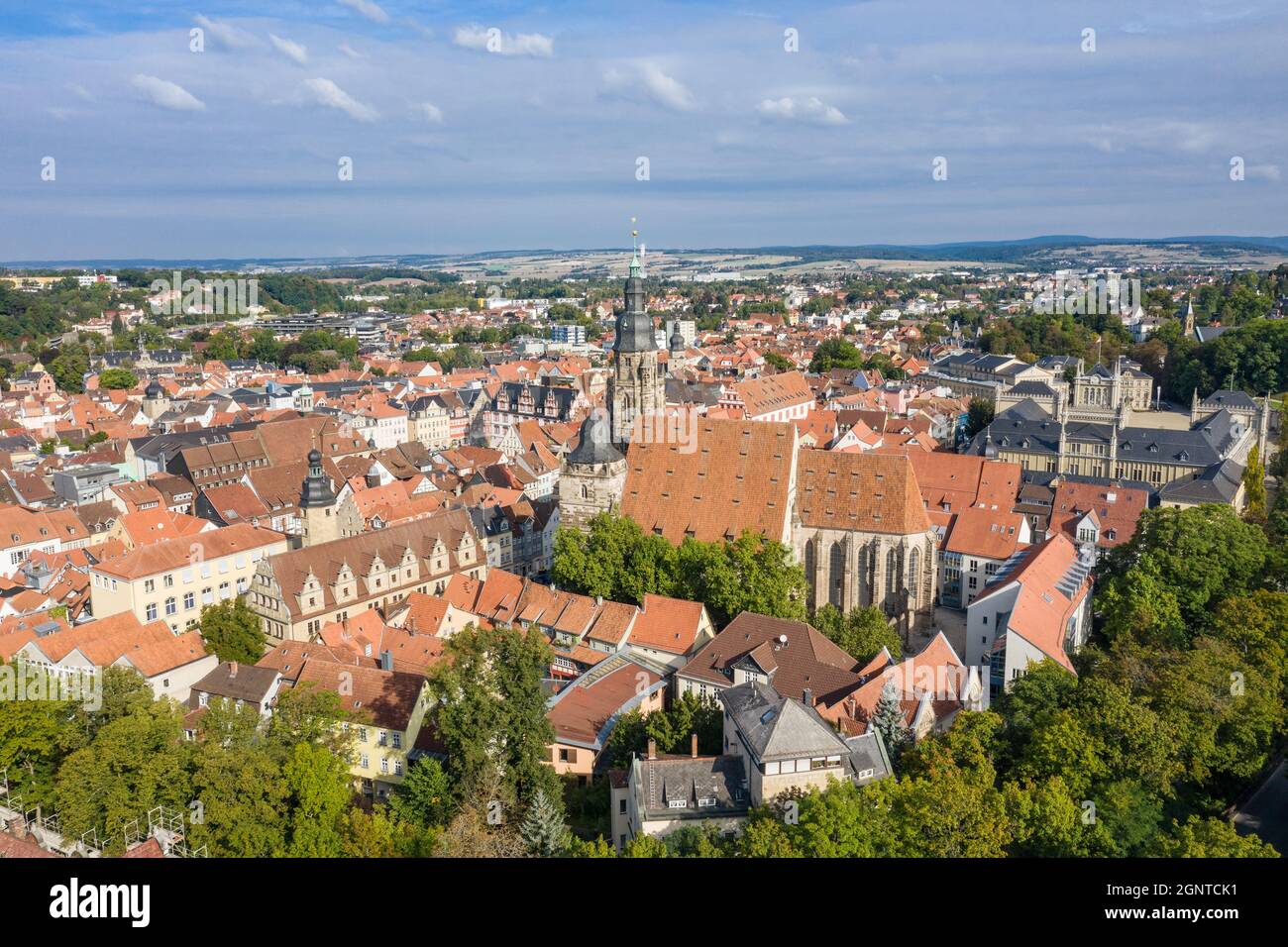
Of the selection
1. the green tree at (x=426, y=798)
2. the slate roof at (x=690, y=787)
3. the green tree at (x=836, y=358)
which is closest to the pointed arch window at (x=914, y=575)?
the slate roof at (x=690, y=787)

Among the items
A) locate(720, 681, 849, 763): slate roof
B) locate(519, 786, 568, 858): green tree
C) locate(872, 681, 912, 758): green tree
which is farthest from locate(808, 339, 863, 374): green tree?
locate(519, 786, 568, 858): green tree

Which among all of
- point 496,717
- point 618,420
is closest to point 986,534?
point 618,420

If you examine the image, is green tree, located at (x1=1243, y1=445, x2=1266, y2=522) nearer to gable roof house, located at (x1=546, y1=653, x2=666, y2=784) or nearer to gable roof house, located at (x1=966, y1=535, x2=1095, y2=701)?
gable roof house, located at (x1=966, y1=535, x2=1095, y2=701)

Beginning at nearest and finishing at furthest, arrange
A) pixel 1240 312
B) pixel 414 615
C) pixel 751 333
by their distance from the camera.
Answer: pixel 414 615 → pixel 1240 312 → pixel 751 333

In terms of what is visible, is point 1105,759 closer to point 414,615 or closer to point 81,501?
point 414,615

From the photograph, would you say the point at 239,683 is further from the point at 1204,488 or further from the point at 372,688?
the point at 1204,488
